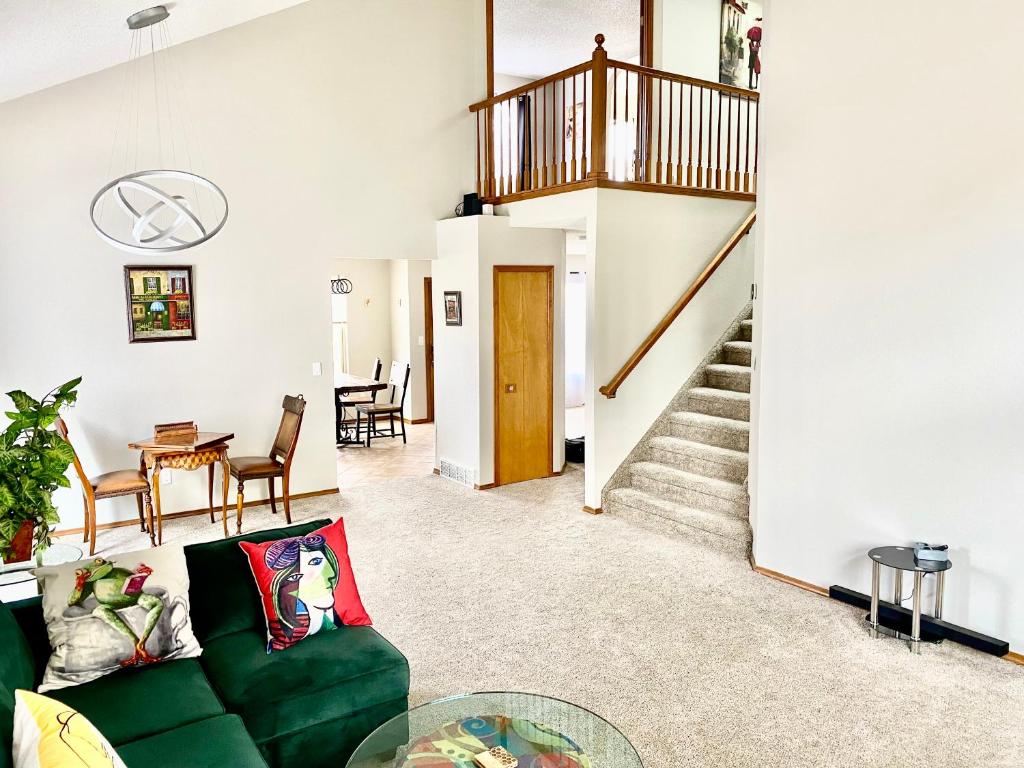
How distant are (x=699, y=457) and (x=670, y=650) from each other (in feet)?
7.78

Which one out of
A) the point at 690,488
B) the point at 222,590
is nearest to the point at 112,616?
the point at 222,590

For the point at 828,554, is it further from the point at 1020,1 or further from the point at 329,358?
the point at 329,358

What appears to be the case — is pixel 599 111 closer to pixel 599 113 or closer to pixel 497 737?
pixel 599 113

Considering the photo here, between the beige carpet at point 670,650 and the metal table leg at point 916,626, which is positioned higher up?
the metal table leg at point 916,626

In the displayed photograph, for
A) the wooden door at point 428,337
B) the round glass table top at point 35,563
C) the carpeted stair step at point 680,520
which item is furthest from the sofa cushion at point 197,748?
the wooden door at point 428,337

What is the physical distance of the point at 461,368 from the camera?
7277 mm

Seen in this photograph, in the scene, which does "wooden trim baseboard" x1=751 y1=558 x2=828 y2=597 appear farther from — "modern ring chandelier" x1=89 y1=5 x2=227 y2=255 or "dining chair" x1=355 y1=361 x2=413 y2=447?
"dining chair" x1=355 y1=361 x2=413 y2=447

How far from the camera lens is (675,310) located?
6590mm

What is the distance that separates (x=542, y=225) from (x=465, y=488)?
249 cm

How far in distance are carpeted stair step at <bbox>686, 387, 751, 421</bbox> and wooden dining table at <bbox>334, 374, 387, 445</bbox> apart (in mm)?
3906

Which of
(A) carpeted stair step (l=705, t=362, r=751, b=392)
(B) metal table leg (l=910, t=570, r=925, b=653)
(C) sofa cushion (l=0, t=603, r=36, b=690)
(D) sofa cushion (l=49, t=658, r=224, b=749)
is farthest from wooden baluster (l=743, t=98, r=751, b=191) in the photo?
(C) sofa cushion (l=0, t=603, r=36, b=690)

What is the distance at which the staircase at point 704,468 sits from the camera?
5629mm

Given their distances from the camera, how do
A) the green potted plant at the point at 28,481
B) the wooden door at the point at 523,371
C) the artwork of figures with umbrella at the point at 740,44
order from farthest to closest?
the artwork of figures with umbrella at the point at 740,44 < the wooden door at the point at 523,371 < the green potted plant at the point at 28,481

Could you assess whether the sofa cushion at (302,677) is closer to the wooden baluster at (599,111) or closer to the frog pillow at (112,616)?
the frog pillow at (112,616)
